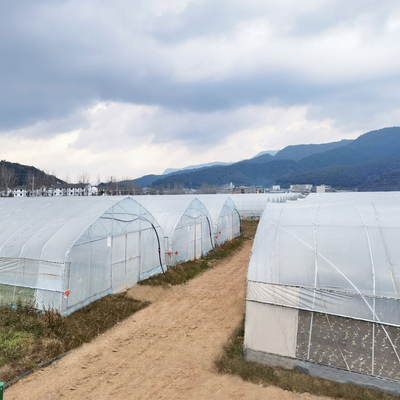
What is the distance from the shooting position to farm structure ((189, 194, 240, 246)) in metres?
23.4

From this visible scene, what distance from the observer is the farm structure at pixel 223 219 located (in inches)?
920

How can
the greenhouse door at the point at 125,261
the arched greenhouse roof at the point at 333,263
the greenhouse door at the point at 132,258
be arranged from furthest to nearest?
the greenhouse door at the point at 132,258 < the greenhouse door at the point at 125,261 < the arched greenhouse roof at the point at 333,263

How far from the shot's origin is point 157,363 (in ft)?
26.9

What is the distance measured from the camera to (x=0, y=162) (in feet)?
369

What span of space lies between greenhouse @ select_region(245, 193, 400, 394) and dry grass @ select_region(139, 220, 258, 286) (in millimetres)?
7362

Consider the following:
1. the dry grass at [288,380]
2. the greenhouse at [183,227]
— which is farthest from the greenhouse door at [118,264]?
the dry grass at [288,380]

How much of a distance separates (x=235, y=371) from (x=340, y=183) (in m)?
160

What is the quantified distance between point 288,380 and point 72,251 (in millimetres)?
7946

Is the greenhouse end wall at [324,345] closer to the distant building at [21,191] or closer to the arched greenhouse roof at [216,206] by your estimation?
the arched greenhouse roof at [216,206]

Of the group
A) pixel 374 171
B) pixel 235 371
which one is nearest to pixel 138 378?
pixel 235 371

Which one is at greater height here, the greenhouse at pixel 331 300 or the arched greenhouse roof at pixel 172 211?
the arched greenhouse roof at pixel 172 211

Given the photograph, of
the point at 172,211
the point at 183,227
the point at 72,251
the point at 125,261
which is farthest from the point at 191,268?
the point at 72,251

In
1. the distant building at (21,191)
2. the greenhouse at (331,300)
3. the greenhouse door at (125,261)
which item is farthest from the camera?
the distant building at (21,191)

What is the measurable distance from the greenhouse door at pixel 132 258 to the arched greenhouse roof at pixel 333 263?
6662 mm
